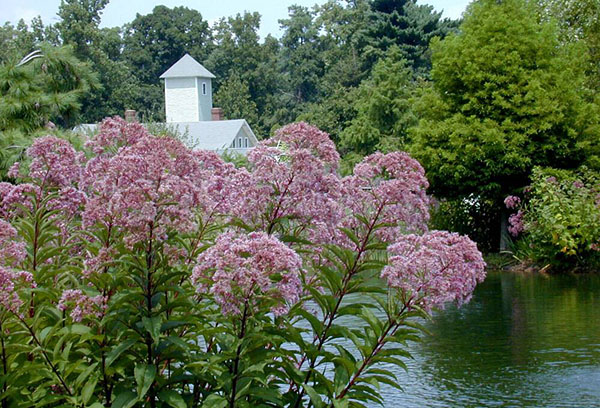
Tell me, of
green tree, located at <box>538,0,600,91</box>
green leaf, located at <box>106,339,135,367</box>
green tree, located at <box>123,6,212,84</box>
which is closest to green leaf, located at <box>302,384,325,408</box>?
green leaf, located at <box>106,339,135,367</box>

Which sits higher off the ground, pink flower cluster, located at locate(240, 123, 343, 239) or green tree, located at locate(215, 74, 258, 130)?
green tree, located at locate(215, 74, 258, 130)

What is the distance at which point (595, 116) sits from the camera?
2123cm

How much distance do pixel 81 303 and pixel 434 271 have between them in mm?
1814

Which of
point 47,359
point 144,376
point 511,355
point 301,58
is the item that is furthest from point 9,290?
point 301,58

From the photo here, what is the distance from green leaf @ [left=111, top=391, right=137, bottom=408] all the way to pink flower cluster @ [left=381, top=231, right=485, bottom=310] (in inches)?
56.1

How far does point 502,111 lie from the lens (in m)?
21.2

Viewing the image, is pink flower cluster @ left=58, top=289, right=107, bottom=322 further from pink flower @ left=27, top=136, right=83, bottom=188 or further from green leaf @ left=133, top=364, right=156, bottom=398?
pink flower @ left=27, top=136, right=83, bottom=188

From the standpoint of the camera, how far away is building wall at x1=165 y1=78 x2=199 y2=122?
65.9 meters

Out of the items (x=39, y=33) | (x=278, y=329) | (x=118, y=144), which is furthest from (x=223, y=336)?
(x=39, y=33)

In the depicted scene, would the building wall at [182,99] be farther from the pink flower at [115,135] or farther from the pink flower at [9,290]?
the pink flower at [9,290]

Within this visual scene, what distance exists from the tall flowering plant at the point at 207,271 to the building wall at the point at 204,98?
61.4 meters

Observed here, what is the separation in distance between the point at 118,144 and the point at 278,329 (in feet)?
5.03

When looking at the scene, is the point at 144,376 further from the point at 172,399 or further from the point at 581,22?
the point at 581,22

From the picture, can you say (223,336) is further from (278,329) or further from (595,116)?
(595,116)
